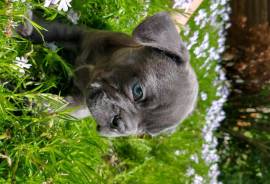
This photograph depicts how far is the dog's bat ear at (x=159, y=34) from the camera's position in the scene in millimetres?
2879

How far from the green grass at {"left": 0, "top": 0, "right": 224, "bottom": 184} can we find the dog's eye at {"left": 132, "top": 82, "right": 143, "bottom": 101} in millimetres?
376

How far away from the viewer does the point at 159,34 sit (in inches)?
114

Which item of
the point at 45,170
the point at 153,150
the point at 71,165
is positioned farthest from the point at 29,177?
the point at 153,150

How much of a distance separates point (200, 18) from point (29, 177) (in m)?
4.43

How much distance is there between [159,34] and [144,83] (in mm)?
323

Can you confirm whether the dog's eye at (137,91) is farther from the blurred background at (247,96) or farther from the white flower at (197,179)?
the blurred background at (247,96)

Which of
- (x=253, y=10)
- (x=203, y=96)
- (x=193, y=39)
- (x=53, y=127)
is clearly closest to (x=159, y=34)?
(x=53, y=127)

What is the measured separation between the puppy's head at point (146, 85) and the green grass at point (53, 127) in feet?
0.71

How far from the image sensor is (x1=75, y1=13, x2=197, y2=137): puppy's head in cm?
294

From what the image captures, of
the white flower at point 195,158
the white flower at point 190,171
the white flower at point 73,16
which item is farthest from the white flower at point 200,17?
the white flower at point 73,16

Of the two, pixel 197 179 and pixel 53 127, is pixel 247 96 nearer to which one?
pixel 197 179

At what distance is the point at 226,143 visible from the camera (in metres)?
7.74

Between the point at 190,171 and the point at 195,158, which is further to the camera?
the point at 195,158

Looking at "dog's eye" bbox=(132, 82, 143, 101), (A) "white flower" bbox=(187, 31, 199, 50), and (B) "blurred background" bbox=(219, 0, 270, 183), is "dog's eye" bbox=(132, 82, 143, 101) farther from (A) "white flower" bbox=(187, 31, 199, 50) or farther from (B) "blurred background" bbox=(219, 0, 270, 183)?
(B) "blurred background" bbox=(219, 0, 270, 183)
